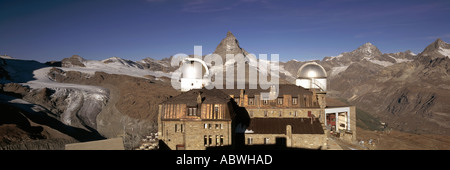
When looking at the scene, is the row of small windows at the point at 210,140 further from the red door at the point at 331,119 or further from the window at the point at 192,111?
the red door at the point at 331,119

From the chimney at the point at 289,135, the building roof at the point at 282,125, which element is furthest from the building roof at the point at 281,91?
the chimney at the point at 289,135

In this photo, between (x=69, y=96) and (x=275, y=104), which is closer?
(x=275, y=104)

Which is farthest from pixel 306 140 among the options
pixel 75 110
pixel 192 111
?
pixel 75 110

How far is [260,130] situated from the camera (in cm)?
3772

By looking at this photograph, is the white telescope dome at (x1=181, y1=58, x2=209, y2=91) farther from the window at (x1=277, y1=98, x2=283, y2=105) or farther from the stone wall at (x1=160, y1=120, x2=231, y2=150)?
the stone wall at (x1=160, y1=120, x2=231, y2=150)

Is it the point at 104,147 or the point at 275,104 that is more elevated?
the point at 275,104

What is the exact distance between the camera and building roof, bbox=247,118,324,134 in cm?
3691

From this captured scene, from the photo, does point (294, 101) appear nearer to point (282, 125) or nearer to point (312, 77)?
point (282, 125)

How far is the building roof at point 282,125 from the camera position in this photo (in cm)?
3691
